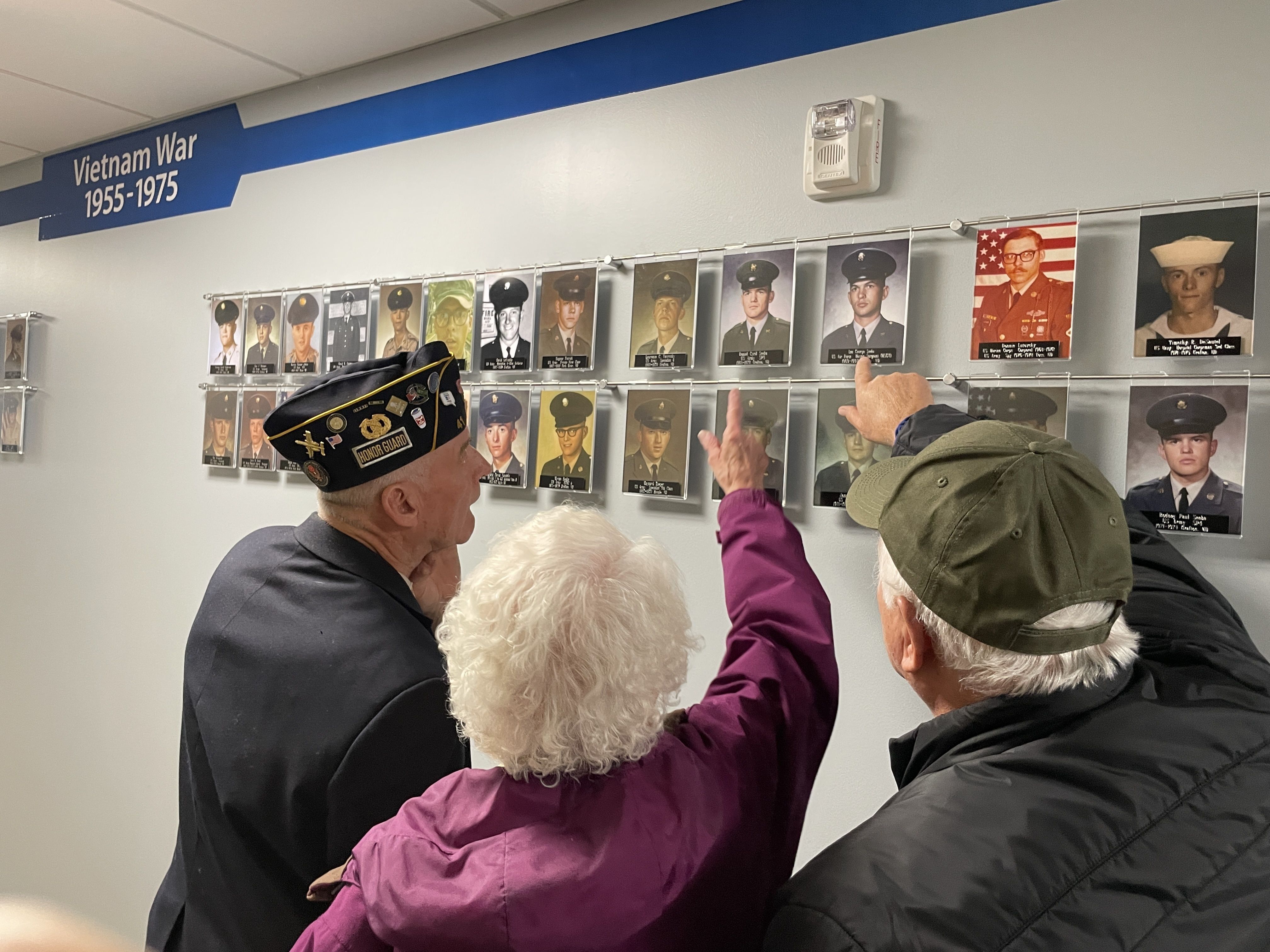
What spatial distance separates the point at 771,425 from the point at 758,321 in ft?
0.69

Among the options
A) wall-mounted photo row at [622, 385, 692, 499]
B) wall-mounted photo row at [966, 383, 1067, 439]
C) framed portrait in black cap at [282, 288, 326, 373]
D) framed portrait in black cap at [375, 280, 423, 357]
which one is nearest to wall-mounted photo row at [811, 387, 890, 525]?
wall-mounted photo row at [966, 383, 1067, 439]

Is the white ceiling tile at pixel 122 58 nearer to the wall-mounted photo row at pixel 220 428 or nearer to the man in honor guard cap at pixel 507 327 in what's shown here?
the wall-mounted photo row at pixel 220 428

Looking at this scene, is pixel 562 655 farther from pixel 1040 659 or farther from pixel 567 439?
pixel 567 439

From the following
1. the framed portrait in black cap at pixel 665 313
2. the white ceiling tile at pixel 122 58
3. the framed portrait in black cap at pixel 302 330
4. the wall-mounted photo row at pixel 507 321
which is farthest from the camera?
the framed portrait in black cap at pixel 302 330

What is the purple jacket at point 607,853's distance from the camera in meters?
0.93

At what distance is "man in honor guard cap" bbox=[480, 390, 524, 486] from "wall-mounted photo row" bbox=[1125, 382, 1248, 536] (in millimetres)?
1313

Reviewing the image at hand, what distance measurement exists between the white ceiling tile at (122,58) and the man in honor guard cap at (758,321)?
1.68m

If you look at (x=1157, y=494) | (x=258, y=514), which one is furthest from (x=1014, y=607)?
(x=258, y=514)

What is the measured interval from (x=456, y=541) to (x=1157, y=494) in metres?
1.18

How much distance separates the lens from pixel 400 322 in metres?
2.58

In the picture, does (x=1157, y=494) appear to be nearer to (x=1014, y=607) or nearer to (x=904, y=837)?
(x=1014, y=607)

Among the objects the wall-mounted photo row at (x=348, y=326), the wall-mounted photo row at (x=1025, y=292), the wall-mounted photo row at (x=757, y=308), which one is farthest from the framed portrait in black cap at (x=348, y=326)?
the wall-mounted photo row at (x=1025, y=292)

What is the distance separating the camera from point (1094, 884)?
0.87 m

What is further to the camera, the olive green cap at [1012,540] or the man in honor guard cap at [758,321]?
the man in honor guard cap at [758,321]
